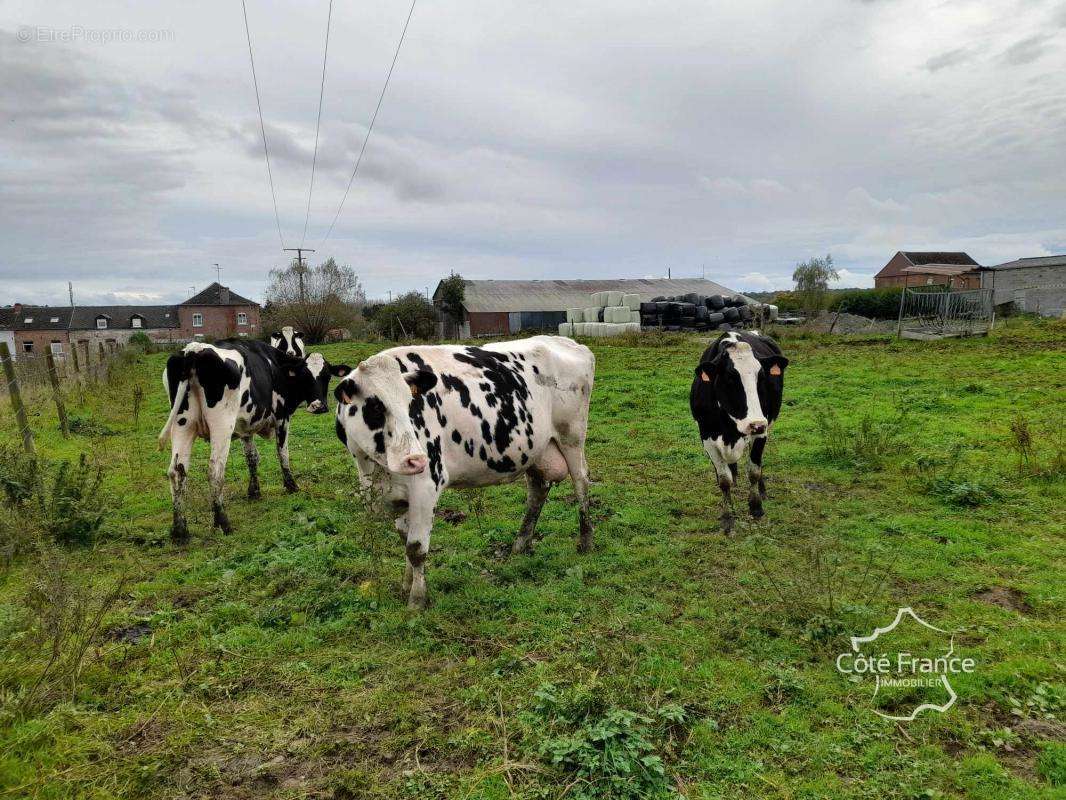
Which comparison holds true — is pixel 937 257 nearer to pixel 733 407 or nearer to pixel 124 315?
pixel 733 407

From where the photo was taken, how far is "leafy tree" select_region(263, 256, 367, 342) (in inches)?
1757

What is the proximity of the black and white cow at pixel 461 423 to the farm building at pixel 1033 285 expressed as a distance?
1440 inches

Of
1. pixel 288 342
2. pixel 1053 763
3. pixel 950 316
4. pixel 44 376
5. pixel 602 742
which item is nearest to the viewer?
pixel 1053 763

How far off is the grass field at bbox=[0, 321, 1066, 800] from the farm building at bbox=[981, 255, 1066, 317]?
35.1 m


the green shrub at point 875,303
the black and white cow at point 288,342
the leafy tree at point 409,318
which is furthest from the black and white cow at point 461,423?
the leafy tree at point 409,318

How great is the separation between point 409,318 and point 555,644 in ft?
142

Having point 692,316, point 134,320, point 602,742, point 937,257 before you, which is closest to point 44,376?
point 602,742

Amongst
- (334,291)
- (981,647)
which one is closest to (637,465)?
(981,647)

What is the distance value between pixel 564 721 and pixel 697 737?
0.79m

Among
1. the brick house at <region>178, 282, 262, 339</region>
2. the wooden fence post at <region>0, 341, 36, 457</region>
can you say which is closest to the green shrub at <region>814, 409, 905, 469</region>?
the wooden fence post at <region>0, 341, 36, 457</region>

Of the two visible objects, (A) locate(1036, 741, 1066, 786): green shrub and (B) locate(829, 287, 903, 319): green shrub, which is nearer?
(A) locate(1036, 741, 1066, 786): green shrub

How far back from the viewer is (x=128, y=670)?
4.39 m

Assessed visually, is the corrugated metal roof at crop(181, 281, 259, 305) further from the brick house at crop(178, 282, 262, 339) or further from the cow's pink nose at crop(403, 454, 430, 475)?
the cow's pink nose at crop(403, 454, 430, 475)

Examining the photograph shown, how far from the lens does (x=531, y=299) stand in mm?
53562
